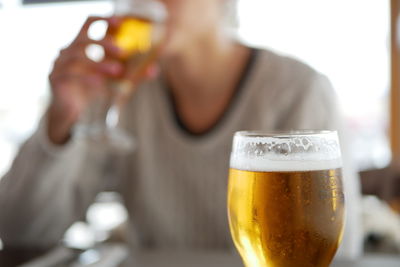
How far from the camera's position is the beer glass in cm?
111

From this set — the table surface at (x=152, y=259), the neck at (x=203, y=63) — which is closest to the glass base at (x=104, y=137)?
the table surface at (x=152, y=259)

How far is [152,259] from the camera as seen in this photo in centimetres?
99

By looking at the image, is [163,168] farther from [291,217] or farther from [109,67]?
[291,217]

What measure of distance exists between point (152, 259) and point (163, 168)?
51 centimetres

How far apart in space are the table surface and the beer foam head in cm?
43

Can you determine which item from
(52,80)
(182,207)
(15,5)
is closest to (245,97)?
(182,207)

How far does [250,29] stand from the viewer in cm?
454

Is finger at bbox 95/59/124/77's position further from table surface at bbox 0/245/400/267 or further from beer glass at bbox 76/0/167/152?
table surface at bbox 0/245/400/267

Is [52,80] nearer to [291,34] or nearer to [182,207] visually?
[182,207]

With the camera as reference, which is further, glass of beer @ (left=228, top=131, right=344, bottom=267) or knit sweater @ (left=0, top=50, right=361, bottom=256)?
knit sweater @ (left=0, top=50, right=361, bottom=256)

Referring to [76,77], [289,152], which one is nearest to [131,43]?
[76,77]

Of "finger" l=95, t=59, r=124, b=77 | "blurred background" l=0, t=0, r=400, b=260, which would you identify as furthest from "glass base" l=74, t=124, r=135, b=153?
"blurred background" l=0, t=0, r=400, b=260

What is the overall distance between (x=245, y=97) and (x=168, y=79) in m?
0.33

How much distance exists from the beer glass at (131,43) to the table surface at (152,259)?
0.29 meters
